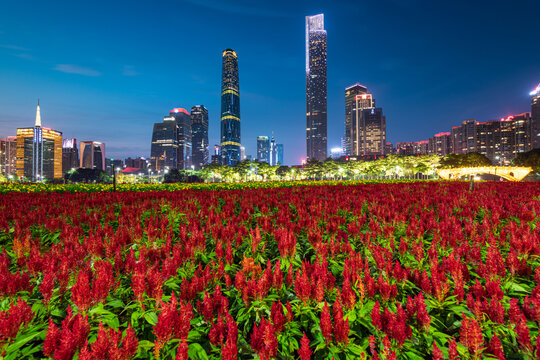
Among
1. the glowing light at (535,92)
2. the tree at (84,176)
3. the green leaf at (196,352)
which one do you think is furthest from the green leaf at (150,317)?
the glowing light at (535,92)

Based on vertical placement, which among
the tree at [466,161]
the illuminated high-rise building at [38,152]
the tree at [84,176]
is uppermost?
the illuminated high-rise building at [38,152]

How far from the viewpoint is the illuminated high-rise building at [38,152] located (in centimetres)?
14943

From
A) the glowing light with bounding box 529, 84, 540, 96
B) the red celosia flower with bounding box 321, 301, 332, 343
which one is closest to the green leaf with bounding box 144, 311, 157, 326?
the red celosia flower with bounding box 321, 301, 332, 343

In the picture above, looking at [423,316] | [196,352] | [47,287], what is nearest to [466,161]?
[423,316]

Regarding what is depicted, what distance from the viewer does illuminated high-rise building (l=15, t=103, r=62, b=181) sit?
149 metres

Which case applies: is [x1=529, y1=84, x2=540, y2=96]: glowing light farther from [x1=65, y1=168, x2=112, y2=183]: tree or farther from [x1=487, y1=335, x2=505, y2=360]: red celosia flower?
[x1=65, y1=168, x2=112, y2=183]: tree

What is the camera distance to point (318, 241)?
337 centimetres

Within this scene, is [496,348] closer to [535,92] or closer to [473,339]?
[473,339]

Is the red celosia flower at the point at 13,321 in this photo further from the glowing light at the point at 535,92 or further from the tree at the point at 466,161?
the glowing light at the point at 535,92

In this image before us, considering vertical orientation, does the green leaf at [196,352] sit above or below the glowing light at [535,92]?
below

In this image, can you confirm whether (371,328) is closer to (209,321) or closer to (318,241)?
(209,321)

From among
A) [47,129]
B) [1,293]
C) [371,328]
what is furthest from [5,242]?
[47,129]

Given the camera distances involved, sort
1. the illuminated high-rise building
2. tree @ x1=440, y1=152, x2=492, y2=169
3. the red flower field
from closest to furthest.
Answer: the red flower field, tree @ x1=440, y1=152, x2=492, y2=169, the illuminated high-rise building

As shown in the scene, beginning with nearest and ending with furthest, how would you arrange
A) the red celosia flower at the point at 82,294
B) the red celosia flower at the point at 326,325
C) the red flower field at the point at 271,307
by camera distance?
the red flower field at the point at 271,307 < the red celosia flower at the point at 326,325 < the red celosia flower at the point at 82,294
